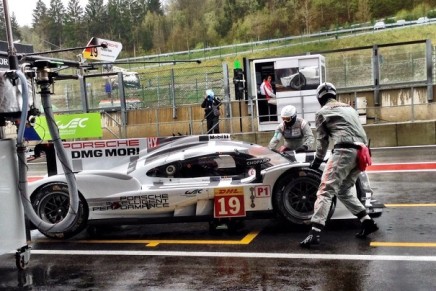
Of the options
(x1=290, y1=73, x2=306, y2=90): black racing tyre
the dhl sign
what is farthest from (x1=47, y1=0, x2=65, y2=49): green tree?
the dhl sign

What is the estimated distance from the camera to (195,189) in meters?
6.30

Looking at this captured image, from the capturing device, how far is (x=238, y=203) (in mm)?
6238

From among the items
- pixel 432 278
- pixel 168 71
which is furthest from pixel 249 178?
pixel 168 71

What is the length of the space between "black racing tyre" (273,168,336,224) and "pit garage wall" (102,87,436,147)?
1088 centimetres

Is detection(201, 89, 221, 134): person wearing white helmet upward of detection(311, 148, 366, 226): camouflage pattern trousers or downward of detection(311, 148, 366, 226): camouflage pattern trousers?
upward

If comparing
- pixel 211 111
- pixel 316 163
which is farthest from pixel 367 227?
pixel 211 111

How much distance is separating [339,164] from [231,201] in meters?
1.44

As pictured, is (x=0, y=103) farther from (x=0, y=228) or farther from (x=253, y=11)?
(x=253, y=11)

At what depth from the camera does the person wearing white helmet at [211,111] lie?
1744 cm

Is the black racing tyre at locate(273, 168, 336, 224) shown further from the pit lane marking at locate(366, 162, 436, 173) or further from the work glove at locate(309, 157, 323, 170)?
the pit lane marking at locate(366, 162, 436, 173)

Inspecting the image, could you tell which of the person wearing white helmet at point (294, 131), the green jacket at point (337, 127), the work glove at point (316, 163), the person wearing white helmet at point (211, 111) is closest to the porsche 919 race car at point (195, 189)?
the work glove at point (316, 163)

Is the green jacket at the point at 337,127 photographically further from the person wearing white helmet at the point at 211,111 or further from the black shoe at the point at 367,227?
the person wearing white helmet at the point at 211,111

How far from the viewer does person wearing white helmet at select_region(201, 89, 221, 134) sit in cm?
1744

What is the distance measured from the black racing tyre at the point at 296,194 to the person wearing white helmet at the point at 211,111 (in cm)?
1129
